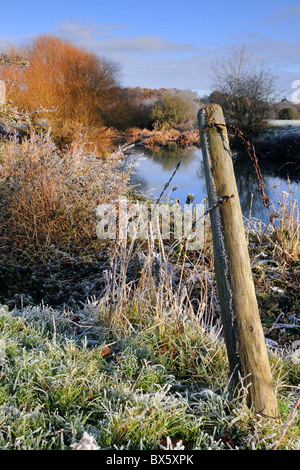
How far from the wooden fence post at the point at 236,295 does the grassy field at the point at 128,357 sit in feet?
0.37

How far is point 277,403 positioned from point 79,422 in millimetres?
1082

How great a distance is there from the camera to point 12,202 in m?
5.75

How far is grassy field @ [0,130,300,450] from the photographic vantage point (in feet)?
6.52

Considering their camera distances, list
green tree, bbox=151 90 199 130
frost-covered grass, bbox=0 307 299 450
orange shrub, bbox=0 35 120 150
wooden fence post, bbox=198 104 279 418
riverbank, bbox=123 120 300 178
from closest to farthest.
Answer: frost-covered grass, bbox=0 307 299 450 → wooden fence post, bbox=198 104 279 418 → orange shrub, bbox=0 35 120 150 → riverbank, bbox=123 120 300 178 → green tree, bbox=151 90 199 130

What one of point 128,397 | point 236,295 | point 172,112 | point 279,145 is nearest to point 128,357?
point 128,397

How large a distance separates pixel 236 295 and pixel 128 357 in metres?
0.92

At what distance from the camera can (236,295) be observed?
2117mm

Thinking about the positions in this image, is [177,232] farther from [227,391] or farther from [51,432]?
[51,432]

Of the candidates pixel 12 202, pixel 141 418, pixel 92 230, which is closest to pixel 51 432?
pixel 141 418

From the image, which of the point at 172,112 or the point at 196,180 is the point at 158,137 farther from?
the point at 196,180

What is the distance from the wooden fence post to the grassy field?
0.37ft

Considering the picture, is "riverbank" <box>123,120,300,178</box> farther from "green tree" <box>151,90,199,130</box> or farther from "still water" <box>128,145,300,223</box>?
"green tree" <box>151,90,199,130</box>

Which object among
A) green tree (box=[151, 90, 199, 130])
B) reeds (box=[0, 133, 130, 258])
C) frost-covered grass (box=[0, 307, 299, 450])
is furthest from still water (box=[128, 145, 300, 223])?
green tree (box=[151, 90, 199, 130])

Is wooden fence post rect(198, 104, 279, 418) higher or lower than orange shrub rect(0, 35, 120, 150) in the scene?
lower
